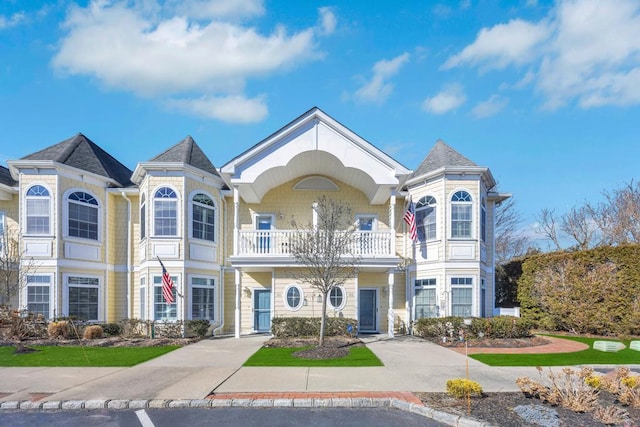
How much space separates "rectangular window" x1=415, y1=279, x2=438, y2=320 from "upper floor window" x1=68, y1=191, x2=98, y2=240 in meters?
13.8

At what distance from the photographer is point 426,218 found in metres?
17.9

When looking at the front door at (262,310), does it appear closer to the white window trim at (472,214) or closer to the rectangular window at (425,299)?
the rectangular window at (425,299)

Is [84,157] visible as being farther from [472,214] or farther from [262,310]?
[472,214]

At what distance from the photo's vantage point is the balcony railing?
16.9 metres

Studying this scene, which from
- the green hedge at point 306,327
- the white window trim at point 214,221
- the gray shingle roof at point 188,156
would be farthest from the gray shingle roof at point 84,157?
the green hedge at point 306,327

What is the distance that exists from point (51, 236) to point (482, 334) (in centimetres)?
1674

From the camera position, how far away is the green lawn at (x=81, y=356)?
11.4 metres

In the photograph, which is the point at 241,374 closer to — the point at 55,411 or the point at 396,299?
the point at 55,411

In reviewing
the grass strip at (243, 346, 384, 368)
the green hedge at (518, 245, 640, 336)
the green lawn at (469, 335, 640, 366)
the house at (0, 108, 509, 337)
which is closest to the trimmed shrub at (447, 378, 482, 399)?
the grass strip at (243, 346, 384, 368)

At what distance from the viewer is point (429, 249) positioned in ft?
57.9

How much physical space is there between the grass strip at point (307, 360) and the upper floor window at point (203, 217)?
260 inches

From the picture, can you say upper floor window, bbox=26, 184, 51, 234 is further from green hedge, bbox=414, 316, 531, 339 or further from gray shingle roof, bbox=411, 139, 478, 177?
green hedge, bbox=414, 316, 531, 339

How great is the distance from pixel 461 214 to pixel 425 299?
12.5 feet

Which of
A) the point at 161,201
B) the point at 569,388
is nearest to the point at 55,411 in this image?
the point at 569,388
